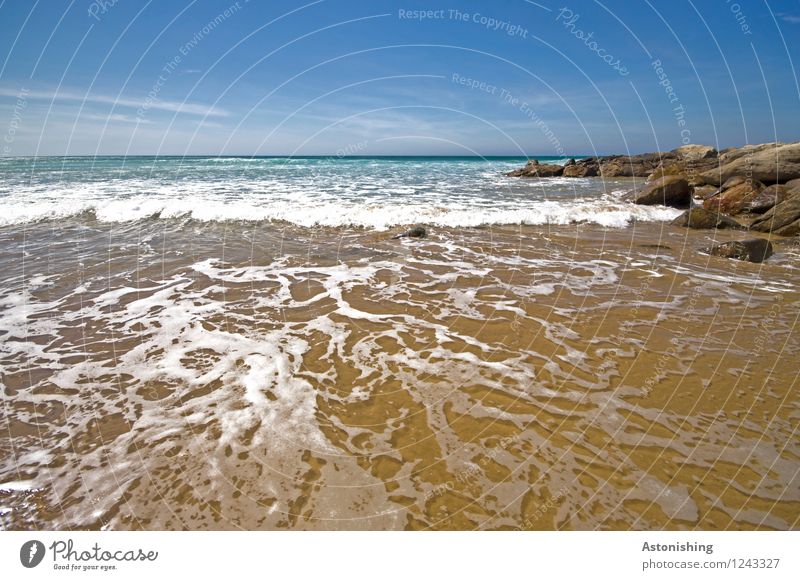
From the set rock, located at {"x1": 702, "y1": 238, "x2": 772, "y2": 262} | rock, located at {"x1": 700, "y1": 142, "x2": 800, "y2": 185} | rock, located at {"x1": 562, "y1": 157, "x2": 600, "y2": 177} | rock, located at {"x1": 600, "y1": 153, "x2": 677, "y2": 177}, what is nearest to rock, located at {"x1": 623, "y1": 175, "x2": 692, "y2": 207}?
rock, located at {"x1": 700, "y1": 142, "x2": 800, "y2": 185}

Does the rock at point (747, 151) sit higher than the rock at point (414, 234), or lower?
higher

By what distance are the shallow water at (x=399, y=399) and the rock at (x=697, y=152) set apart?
45079mm

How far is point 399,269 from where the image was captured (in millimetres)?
8703

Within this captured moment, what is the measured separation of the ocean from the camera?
9.80ft

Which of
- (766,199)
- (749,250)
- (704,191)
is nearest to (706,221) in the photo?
(749,250)

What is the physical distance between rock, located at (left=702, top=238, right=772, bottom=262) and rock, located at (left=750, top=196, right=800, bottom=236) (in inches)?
160

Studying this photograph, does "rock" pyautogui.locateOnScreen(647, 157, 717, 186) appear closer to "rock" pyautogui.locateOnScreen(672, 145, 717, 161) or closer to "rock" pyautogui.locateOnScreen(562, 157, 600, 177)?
"rock" pyautogui.locateOnScreen(672, 145, 717, 161)

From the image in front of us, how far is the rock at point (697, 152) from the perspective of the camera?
139 feet

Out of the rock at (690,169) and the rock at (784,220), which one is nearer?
the rock at (784,220)

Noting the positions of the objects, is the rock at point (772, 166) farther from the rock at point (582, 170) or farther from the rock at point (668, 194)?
the rock at point (582, 170)

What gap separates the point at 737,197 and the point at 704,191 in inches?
227

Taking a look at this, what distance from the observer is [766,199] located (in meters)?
15.4

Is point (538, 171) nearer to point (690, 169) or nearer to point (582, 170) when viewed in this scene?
point (582, 170)

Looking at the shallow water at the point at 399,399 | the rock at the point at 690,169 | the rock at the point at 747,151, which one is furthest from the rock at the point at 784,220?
the rock at the point at 747,151
